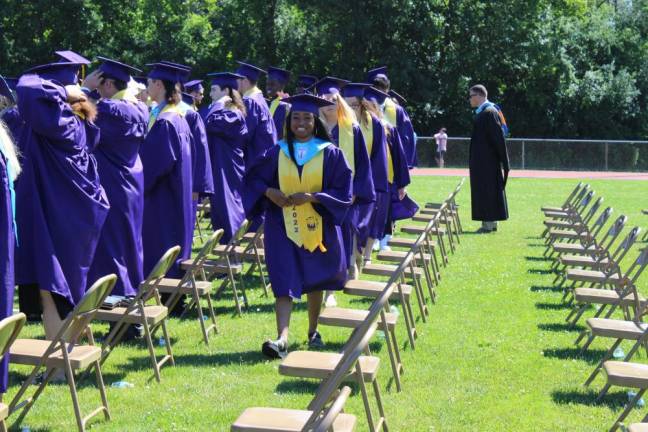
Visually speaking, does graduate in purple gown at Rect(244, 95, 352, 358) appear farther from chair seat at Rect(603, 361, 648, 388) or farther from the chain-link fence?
the chain-link fence

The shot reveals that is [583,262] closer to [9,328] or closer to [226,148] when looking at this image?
[226,148]

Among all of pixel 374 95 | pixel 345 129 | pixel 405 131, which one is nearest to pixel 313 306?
pixel 345 129

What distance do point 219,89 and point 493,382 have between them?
4950 millimetres

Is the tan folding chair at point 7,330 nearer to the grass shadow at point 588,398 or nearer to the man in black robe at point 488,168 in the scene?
the grass shadow at point 588,398

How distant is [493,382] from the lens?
21.0ft

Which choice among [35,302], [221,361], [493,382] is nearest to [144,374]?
[221,361]

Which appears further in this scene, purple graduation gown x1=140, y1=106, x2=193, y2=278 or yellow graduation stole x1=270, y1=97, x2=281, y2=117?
yellow graduation stole x1=270, y1=97, x2=281, y2=117

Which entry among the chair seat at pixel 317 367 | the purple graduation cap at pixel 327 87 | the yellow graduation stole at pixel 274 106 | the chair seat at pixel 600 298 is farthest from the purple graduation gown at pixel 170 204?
the yellow graduation stole at pixel 274 106

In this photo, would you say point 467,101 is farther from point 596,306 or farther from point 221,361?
point 221,361

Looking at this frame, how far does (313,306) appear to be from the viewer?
7137 millimetres

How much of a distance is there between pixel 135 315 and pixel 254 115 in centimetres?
479

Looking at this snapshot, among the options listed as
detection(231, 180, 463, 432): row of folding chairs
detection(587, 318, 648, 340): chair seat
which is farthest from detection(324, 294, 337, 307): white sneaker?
detection(587, 318, 648, 340): chair seat

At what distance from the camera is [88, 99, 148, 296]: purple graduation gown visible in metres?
7.31

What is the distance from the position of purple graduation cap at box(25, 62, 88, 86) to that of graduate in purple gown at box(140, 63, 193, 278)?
1618 mm
